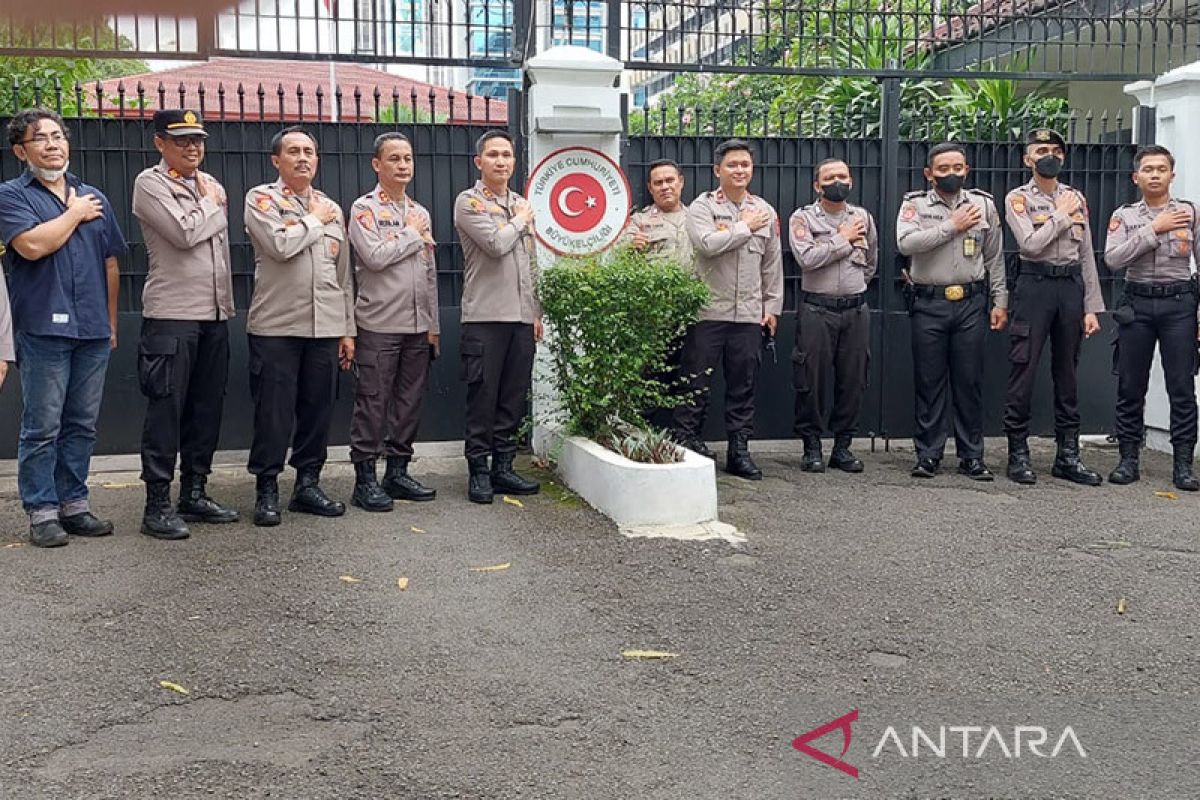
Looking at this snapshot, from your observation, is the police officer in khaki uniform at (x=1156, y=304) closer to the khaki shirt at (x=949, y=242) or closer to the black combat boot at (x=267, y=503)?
the khaki shirt at (x=949, y=242)

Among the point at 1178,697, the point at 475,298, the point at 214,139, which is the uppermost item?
the point at 214,139

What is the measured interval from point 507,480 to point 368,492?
0.76m

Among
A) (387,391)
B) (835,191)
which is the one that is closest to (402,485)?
(387,391)

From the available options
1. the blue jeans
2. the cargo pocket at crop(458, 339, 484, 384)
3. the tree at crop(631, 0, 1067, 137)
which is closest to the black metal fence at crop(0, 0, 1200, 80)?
the tree at crop(631, 0, 1067, 137)

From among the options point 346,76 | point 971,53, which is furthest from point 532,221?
point 971,53

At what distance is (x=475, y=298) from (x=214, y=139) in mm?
1967

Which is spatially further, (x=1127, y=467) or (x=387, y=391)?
(x=1127, y=467)

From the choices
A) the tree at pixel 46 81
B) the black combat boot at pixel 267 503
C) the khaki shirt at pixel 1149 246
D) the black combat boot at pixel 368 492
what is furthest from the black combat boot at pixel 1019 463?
the tree at pixel 46 81

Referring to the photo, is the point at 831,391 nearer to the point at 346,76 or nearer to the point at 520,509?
the point at 520,509

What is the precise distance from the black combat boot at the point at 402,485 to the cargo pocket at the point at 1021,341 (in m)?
3.42

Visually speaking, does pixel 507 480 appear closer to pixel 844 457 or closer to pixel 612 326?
pixel 612 326

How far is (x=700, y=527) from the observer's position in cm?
568

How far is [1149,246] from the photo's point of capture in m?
6.91

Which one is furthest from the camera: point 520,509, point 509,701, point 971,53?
point 971,53
